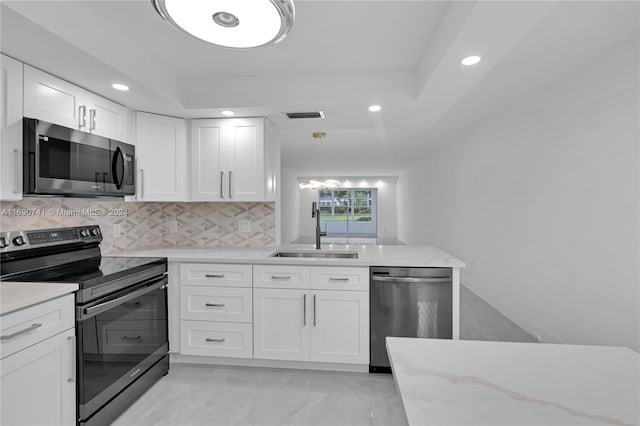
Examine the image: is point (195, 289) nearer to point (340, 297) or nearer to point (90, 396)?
point (90, 396)

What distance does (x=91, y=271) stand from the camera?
6.27 feet

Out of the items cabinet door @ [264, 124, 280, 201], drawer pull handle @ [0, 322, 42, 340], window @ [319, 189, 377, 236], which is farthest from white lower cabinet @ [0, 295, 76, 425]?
window @ [319, 189, 377, 236]

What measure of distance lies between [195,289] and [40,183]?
1256mm

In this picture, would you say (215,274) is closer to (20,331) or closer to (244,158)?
(244,158)

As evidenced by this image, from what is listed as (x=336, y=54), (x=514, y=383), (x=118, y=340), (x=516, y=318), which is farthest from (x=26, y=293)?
(x=516, y=318)

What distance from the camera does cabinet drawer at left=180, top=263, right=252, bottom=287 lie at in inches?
99.7

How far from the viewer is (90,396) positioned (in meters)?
1.70

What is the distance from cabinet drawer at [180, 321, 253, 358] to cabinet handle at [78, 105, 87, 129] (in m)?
1.66

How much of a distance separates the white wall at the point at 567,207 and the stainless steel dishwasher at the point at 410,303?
1.22 metres

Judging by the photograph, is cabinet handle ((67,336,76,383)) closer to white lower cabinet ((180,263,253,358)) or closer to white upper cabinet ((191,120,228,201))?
white lower cabinet ((180,263,253,358))

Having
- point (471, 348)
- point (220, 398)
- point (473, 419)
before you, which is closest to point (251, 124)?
point (220, 398)

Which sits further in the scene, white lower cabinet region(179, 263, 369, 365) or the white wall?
white lower cabinet region(179, 263, 369, 365)

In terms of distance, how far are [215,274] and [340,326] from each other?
3.61 feet

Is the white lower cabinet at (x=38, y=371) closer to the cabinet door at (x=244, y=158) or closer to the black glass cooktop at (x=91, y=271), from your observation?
the black glass cooktop at (x=91, y=271)
